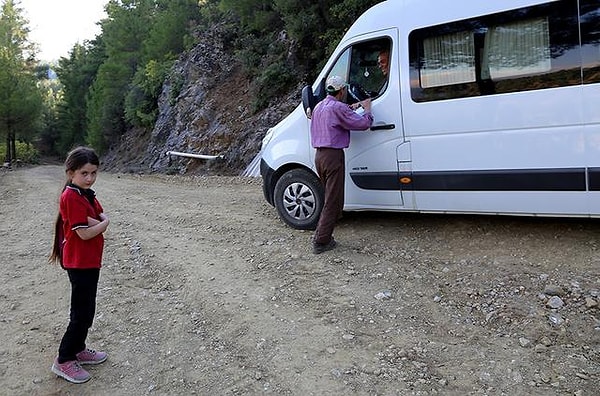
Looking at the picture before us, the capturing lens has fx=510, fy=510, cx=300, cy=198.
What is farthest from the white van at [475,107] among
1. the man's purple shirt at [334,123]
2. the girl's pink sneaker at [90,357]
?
the girl's pink sneaker at [90,357]

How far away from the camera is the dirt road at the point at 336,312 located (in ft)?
10.7

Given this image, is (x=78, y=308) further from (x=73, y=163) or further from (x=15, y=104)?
(x=15, y=104)

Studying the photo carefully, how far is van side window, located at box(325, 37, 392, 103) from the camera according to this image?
18.6 feet

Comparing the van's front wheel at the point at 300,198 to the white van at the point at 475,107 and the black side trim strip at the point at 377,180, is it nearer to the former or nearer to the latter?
the white van at the point at 475,107

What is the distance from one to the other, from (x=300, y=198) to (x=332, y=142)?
3.92 feet

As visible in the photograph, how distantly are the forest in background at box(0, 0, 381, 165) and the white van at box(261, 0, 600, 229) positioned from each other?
8.21 metres

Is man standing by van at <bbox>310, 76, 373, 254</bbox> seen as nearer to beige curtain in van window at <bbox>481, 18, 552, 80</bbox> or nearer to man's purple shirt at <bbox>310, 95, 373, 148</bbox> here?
man's purple shirt at <bbox>310, 95, 373, 148</bbox>

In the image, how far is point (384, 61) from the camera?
5.68 metres

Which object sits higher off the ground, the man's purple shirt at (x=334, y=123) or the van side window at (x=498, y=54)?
the van side window at (x=498, y=54)

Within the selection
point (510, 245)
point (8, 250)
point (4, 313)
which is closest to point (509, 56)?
point (510, 245)

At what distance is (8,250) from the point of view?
6770 millimetres

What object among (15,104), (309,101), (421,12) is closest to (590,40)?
(421,12)

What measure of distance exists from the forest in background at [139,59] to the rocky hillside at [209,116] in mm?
625

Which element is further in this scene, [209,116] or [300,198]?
[209,116]
